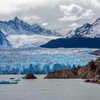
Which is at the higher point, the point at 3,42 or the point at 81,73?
the point at 3,42

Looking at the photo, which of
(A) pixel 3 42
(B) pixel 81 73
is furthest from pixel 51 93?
(A) pixel 3 42

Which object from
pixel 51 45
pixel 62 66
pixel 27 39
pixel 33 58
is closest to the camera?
pixel 62 66

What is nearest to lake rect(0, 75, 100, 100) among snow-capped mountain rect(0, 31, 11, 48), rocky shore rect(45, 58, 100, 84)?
rocky shore rect(45, 58, 100, 84)

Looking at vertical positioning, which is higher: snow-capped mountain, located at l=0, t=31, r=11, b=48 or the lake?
snow-capped mountain, located at l=0, t=31, r=11, b=48

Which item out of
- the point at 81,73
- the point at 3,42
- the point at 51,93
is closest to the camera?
the point at 51,93

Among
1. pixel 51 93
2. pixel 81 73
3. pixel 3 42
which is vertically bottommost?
pixel 81 73

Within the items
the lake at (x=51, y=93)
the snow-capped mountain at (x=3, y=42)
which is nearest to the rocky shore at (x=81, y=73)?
the lake at (x=51, y=93)

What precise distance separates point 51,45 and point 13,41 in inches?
1139

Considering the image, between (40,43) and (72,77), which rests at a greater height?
(40,43)

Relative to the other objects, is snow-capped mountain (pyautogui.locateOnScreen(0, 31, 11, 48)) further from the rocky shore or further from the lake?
the lake

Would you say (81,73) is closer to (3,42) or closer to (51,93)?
(51,93)

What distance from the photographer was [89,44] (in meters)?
193

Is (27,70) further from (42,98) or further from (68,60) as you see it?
(42,98)

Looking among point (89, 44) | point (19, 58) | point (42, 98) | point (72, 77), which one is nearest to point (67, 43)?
point (89, 44)
